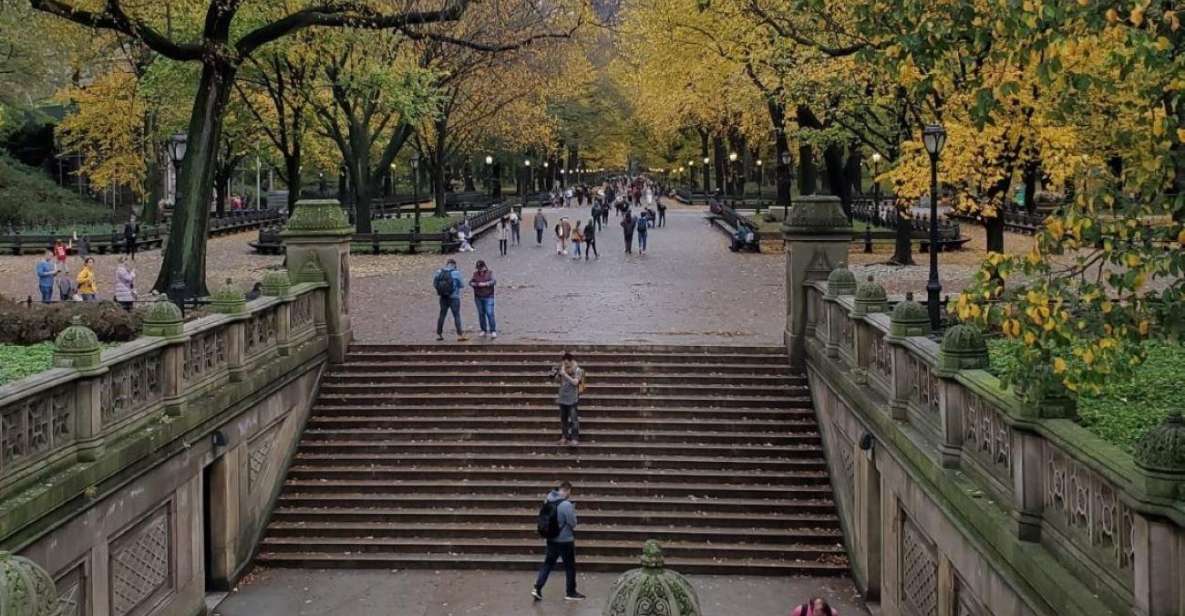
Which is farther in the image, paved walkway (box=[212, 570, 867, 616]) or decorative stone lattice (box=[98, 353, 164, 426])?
paved walkway (box=[212, 570, 867, 616])

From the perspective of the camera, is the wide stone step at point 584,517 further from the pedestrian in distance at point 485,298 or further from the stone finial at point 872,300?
the pedestrian in distance at point 485,298

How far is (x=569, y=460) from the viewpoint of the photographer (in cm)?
1762

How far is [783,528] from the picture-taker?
16406 mm

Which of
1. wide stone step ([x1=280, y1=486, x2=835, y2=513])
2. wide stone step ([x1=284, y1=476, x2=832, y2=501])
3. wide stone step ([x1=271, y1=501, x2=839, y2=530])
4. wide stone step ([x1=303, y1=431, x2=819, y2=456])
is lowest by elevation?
wide stone step ([x1=271, y1=501, x2=839, y2=530])

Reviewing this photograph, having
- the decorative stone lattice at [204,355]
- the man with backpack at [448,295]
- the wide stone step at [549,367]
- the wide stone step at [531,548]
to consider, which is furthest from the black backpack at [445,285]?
the decorative stone lattice at [204,355]

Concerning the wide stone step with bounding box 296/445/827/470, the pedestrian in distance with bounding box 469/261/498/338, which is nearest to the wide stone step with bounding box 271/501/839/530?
the wide stone step with bounding box 296/445/827/470

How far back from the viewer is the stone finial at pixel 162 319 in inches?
527

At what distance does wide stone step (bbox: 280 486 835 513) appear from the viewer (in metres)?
16.7

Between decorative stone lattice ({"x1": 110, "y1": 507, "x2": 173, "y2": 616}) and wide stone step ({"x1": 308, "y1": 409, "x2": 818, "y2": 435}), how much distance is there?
5613 millimetres

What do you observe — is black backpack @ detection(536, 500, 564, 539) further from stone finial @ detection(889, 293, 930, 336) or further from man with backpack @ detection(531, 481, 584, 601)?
stone finial @ detection(889, 293, 930, 336)

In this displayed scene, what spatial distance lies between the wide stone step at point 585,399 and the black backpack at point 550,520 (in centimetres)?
527

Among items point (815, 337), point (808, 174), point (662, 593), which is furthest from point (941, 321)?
point (808, 174)

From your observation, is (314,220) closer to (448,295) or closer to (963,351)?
(448,295)

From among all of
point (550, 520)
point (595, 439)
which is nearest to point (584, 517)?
point (595, 439)
